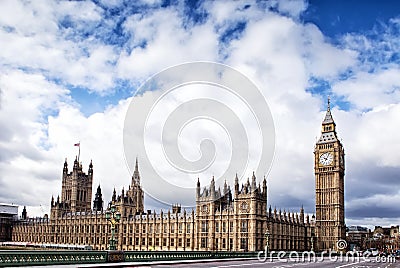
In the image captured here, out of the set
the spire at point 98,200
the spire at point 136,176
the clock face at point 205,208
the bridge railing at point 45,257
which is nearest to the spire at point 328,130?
the clock face at point 205,208

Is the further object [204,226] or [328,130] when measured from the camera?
[328,130]

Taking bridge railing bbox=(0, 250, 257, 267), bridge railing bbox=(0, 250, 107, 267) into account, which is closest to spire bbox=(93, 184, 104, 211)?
bridge railing bbox=(0, 250, 257, 267)

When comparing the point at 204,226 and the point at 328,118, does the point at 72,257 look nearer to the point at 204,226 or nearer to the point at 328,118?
the point at 204,226

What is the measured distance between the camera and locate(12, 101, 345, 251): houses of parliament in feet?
308

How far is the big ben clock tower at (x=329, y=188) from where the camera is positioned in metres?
120

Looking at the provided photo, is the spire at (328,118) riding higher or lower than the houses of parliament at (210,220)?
higher

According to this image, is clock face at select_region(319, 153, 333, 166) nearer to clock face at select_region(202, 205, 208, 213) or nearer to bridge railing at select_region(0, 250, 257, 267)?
clock face at select_region(202, 205, 208, 213)

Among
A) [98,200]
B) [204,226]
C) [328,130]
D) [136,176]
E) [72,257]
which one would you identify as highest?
[328,130]

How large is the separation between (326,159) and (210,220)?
145ft

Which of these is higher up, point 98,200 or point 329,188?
point 329,188

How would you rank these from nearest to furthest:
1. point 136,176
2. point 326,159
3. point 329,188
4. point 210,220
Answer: point 210,220 → point 329,188 → point 326,159 → point 136,176

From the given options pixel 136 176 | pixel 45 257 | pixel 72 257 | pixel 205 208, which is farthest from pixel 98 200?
pixel 45 257

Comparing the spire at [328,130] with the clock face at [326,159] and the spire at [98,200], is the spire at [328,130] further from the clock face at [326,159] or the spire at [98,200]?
the spire at [98,200]

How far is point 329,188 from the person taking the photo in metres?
124
